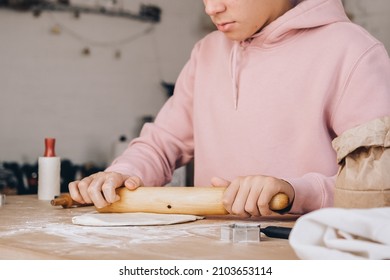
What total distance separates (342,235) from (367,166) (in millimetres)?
236

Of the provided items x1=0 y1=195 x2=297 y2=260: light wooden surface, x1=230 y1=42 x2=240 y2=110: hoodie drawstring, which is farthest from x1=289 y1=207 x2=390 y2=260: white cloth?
x1=230 y1=42 x2=240 y2=110: hoodie drawstring

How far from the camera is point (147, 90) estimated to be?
366cm

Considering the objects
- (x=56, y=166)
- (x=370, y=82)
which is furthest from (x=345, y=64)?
(x=56, y=166)

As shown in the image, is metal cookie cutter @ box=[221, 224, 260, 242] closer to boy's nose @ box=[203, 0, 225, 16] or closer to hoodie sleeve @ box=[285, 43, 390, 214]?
hoodie sleeve @ box=[285, 43, 390, 214]

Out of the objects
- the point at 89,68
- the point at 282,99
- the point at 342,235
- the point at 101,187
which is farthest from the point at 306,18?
the point at 89,68

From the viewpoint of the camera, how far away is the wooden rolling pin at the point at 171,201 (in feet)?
4.02

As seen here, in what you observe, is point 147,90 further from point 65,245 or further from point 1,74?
point 65,245

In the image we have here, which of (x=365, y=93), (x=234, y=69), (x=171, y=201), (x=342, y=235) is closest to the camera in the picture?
(x=342, y=235)

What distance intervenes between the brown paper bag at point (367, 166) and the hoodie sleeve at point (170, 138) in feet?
2.45

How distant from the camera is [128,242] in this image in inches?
37.5

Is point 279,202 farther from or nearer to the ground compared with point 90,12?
nearer to the ground

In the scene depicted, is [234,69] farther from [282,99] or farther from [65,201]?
[65,201]

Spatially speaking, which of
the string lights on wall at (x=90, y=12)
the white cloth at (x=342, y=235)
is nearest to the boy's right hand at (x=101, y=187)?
the white cloth at (x=342, y=235)

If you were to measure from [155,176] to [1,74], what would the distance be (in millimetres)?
1748
